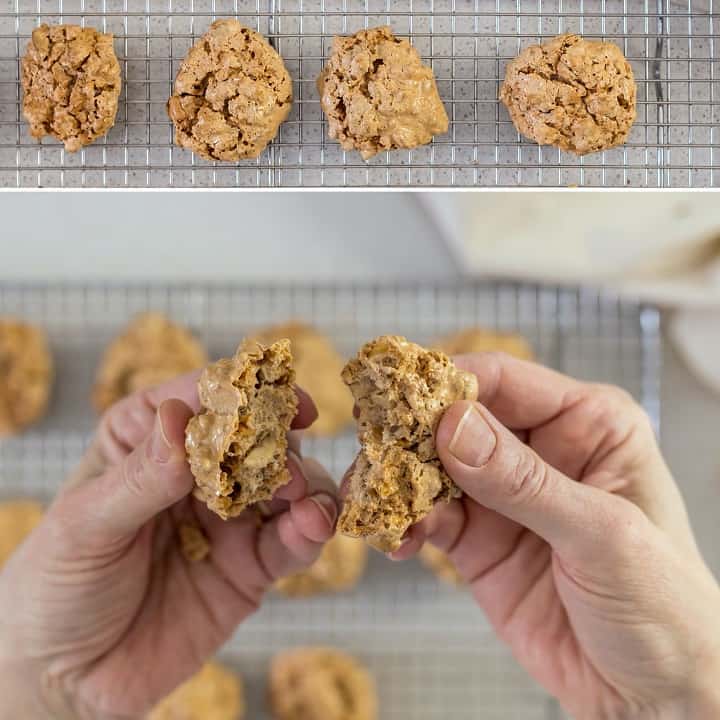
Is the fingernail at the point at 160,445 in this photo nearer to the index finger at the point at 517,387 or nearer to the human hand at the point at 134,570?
the human hand at the point at 134,570

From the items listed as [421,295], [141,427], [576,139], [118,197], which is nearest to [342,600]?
[421,295]

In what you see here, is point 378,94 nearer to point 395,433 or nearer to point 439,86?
point 439,86

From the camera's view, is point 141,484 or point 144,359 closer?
point 141,484

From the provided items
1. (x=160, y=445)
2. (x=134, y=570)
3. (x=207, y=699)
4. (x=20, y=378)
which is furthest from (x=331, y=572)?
(x=160, y=445)

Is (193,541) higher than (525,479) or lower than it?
lower

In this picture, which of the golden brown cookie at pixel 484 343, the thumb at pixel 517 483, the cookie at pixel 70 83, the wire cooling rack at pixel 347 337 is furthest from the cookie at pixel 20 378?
the thumb at pixel 517 483

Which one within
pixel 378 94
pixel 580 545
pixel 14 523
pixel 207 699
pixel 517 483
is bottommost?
pixel 207 699

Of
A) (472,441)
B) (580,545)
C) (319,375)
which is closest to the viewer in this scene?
(472,441)
